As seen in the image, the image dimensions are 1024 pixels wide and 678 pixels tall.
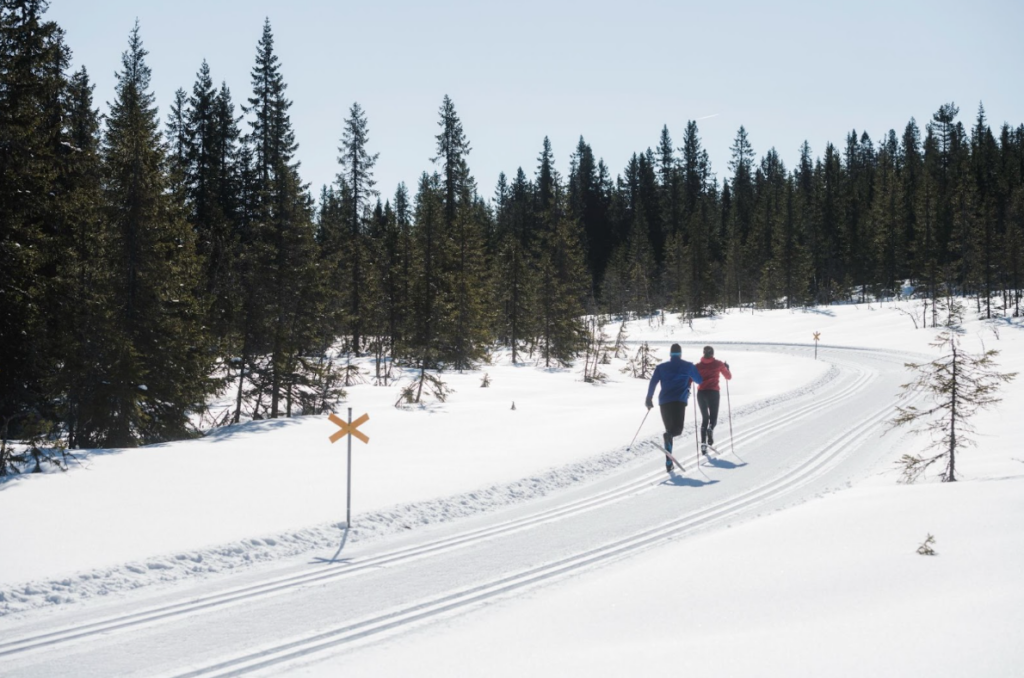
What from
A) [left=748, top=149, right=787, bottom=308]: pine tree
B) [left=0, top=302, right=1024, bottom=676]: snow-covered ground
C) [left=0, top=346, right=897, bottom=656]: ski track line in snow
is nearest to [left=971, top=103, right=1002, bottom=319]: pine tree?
[left=748, top=149, right=787, bottom=308]: pine tree

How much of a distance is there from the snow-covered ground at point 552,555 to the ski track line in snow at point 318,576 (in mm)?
302

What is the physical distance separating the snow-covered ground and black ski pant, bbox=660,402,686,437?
946mm

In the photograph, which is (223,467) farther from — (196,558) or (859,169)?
(859,169)

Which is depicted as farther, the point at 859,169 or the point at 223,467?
the point at 859,169

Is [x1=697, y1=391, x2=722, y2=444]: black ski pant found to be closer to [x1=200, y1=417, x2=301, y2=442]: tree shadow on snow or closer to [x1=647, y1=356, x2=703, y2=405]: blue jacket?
[x1=647, y1=356, x2=703, y2=405]: blue jacket

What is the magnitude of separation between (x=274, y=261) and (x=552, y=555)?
57.6ft

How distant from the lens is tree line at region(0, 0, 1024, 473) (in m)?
15.1

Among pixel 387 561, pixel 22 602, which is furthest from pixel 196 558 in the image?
pixel 387 561

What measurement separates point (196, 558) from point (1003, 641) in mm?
7610

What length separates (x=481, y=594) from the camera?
6.70m

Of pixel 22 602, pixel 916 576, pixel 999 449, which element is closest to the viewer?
pixel 916 576

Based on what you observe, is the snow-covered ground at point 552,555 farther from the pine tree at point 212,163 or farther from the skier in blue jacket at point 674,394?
the pine tree at point 212,163

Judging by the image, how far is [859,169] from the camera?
120062mm

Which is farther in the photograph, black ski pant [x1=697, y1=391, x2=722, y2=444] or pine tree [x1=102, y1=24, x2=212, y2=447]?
pine tree [x1=102, y1=24, x2=212, y2=447]
